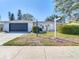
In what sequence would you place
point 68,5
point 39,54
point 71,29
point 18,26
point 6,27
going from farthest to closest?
point 18,26 < point 6,27 < point 71,29 < point 68,5 < point 39,54

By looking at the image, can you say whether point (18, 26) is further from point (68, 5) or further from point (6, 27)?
point (68, 5)

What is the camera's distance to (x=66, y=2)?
26031 millimetres

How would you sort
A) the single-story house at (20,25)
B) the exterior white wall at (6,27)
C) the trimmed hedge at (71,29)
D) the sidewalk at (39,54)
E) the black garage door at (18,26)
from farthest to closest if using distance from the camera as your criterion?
the black garage door at (18,26) → the single-story house at (20,25) → the exterior white wall at (6,27) → the trimmed hedge at (71,29) → the sidewalk at (39,54)

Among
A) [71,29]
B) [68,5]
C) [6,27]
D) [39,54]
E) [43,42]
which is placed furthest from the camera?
[6,27]

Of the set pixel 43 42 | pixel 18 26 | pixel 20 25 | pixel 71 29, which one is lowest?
pixel 43 42

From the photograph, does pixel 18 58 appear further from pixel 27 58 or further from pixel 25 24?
pixel 25 24

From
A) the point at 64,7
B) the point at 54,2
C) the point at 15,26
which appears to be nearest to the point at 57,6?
the point at 54,2

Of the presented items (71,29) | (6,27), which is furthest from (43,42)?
(6,27)

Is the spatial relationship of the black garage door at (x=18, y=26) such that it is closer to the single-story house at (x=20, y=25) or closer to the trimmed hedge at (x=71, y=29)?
the single-story house at (x=20, y=25)

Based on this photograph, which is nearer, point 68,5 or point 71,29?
point 68,5

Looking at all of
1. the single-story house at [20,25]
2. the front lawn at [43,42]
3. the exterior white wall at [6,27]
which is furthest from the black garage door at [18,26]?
the front lawn at [43,42]

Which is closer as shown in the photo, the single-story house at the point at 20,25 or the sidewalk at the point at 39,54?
the sidewalk at the point at 39,54

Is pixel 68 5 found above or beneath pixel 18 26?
above

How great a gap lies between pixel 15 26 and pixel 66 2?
1813cm
